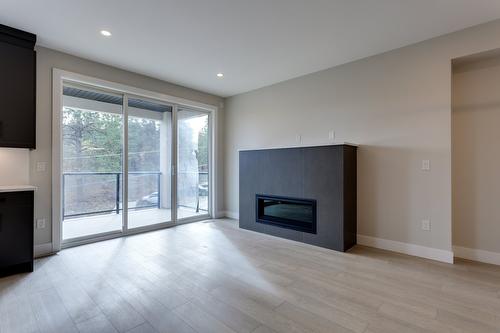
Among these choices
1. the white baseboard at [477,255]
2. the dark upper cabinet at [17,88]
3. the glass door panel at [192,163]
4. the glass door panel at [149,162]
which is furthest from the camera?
the glass door panel at [192,163]

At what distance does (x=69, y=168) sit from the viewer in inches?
139

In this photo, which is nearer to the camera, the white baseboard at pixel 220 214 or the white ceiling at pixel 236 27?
the white ceiling at pixel 236 27

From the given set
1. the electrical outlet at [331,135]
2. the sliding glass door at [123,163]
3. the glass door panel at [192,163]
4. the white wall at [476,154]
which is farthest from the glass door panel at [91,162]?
the white wall at [476,154]

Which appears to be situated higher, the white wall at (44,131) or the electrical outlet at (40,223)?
the white wall at (44,131)

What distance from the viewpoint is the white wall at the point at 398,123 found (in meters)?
2.88

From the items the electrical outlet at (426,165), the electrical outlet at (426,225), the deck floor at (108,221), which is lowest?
the deck floor at (108,221)

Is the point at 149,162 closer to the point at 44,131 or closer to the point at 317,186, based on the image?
the point at 44,131

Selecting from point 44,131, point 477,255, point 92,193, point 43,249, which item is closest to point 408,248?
point 477,255

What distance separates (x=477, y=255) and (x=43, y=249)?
5.42 meters

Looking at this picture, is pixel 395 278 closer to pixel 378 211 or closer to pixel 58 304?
pixel 378 211

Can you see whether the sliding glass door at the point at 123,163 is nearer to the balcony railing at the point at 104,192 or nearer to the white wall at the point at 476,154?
the balcony railing at the point at 104,192

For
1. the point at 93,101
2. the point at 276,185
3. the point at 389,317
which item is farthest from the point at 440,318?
the point at 93,101

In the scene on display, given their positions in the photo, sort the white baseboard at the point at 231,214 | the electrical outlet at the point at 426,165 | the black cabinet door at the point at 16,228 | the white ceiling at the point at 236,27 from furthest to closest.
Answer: the white baseboard at the point at 231,214 < the electrical outlet at the point at 426,165 < the black cabinet door at the point at 16,228 < the white ceiling at the point at 236,27

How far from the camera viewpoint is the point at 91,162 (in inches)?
146
